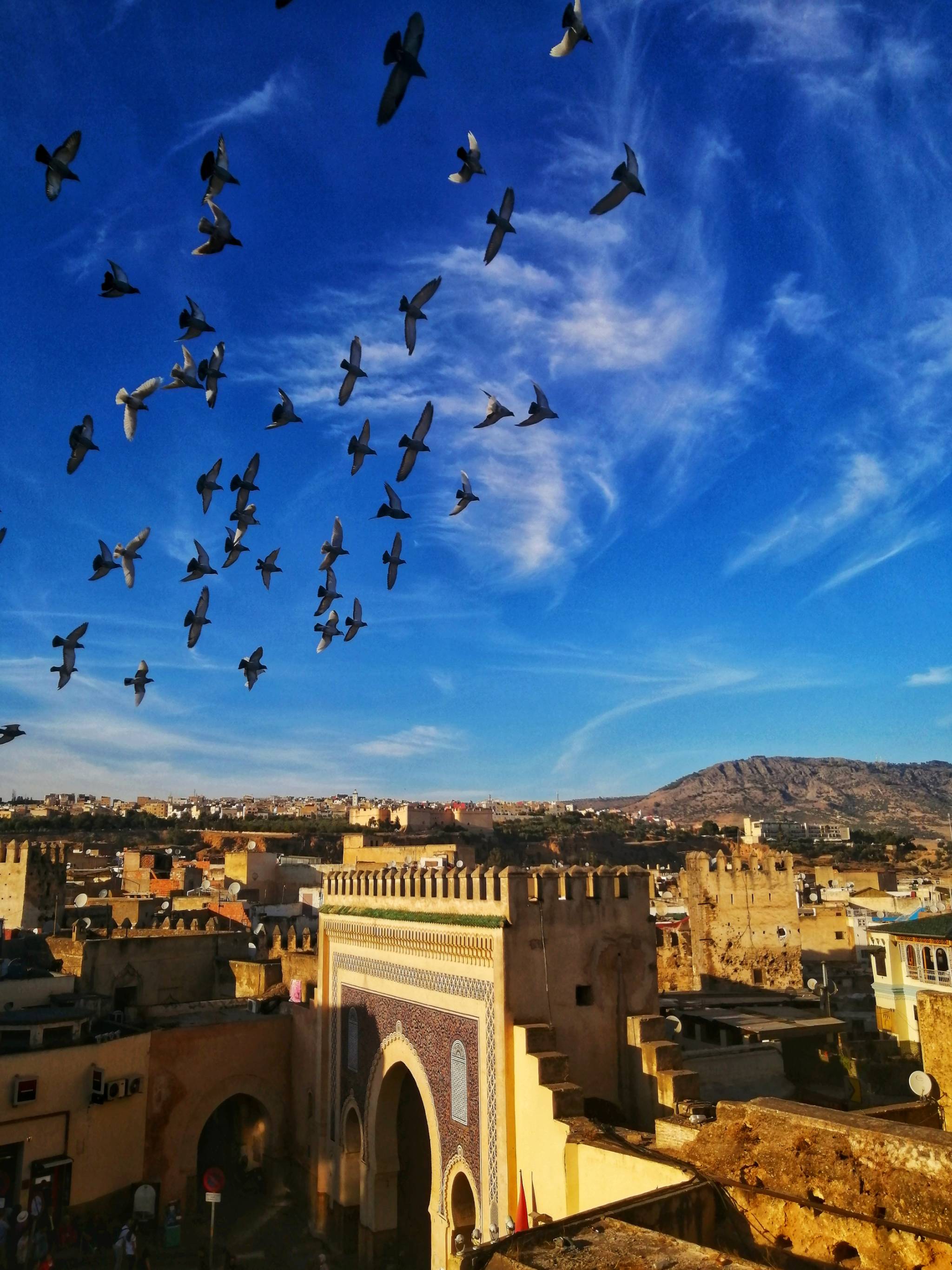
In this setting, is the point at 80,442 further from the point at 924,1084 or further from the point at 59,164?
the point at 924,1084

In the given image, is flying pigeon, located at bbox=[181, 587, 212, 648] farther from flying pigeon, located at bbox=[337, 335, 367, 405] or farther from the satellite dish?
the satellite dish

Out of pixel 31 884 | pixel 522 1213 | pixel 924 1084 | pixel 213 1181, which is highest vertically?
pixel 31 884

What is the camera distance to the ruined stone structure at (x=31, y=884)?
29.7 metres

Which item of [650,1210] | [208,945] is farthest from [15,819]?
[650,1210]

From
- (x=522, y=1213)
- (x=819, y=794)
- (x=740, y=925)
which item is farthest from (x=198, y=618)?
(x=819, y=794)

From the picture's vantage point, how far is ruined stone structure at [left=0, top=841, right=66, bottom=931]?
97.3 feet

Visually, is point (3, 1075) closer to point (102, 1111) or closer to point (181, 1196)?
point (102, 1111)

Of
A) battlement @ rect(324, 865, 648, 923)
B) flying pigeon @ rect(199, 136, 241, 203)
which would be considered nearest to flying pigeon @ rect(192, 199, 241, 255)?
flying pigeon @ rect(199, 136, 241, 203)

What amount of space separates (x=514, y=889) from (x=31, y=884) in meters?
24.3

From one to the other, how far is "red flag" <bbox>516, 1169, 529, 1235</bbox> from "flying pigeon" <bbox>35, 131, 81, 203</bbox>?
10189 mm

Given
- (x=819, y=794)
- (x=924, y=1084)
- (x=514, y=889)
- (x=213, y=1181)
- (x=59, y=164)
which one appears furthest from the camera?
(x=819, y=794)

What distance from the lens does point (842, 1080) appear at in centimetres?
1502

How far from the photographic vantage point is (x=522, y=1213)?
9633 mm

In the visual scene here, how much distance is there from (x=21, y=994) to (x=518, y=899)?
1185 centimetres
